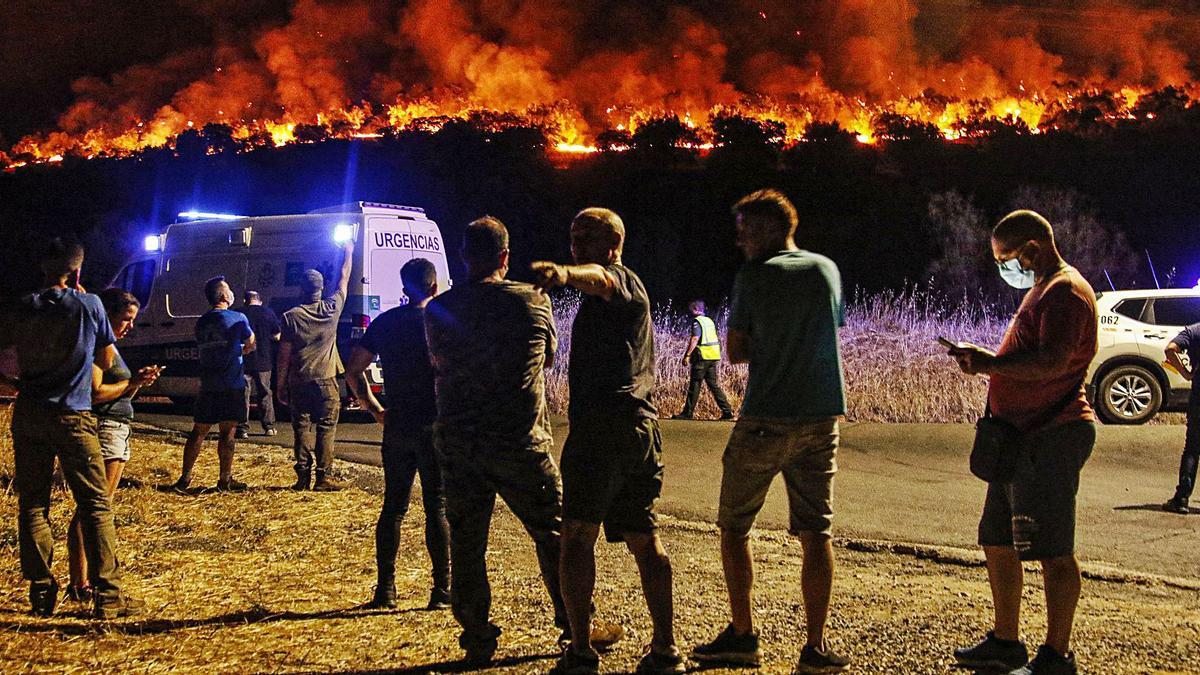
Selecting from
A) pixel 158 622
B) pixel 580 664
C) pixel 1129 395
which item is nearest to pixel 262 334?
pixel 158 622

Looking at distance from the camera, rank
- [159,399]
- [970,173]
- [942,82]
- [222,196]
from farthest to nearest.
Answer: [942,82]
[222,196]
[970,173]
[159,399]

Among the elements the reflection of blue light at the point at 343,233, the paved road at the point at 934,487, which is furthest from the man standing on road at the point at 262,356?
the reflection of blue light at the point at 343,233

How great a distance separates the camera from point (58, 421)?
5055 mm

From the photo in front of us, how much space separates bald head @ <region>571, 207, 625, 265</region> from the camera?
4402 millimetres

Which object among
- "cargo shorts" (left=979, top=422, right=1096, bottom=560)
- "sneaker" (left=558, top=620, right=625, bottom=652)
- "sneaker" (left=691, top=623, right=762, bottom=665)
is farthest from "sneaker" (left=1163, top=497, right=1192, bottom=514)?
"sneaker" (left=558, top=620, right=625, bottom=652)

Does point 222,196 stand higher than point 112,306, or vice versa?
point 222,196

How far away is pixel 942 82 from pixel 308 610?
6458cm

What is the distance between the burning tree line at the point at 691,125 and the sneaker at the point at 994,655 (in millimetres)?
41188

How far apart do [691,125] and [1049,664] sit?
48504 mm

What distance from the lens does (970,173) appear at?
43.9 metres

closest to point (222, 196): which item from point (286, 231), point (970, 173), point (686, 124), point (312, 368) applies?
point (686, 124)

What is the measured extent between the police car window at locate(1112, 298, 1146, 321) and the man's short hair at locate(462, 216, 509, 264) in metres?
11.2

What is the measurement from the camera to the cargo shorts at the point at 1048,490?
4.19m

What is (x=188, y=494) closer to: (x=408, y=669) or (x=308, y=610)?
(x=308, y=610)
